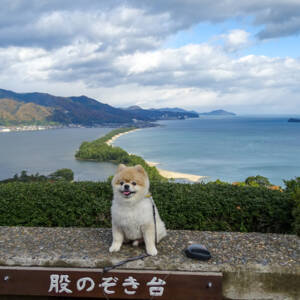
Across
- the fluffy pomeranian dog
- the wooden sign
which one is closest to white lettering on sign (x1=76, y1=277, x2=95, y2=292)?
the wooden sign

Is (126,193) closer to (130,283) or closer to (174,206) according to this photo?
(130,283)

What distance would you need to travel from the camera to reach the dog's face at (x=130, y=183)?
318 centimetres

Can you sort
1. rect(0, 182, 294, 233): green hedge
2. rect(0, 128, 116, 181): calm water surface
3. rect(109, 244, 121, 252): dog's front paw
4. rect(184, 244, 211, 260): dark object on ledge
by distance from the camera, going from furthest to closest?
rect(0, 128, 116, 181): calm water surface < rect(0, 182, 294, 233): green hedge < rect(109, 244, 121, 252): dog's front paw < rect(184, 244, 211, 260): dark object on ledge

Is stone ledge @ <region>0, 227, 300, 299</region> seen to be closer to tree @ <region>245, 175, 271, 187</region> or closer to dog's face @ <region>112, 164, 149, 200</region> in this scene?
dog's face @ <region>112, 164, 149, 200</region>

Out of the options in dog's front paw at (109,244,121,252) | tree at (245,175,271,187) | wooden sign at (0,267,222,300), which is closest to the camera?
wooden sign at (0,267,222,300)

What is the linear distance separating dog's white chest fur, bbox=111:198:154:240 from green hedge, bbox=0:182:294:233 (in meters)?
1.44

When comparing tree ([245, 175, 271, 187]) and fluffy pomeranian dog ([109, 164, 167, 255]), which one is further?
tree ([245, 175, 271, 187])

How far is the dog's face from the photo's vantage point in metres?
3.18

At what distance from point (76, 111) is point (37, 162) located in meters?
136

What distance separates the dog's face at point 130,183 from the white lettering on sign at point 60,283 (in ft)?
3.36

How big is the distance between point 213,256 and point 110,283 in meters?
1.18

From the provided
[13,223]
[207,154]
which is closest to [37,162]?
[207,154]

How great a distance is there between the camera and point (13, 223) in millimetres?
5043

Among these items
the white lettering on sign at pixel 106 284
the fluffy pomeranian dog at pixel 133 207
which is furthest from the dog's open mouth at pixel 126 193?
the white lettering on sign at pixel 106 284
